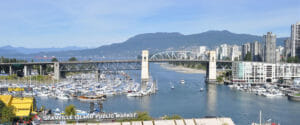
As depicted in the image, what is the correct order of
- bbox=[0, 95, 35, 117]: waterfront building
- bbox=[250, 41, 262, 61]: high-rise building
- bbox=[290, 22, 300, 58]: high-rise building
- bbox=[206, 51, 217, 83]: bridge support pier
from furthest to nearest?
1. bbox=[250, 41, 262, 61]: high-rise building
2. bbox=[290, 22, 300, 58]: high-rise building
3. bbox=[206, 51, 217, 83]: bridge support pier
4. bbox=[0, 95, 35, 117]: waterfront building

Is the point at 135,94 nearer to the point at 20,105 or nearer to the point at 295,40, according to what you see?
the point at 20,105

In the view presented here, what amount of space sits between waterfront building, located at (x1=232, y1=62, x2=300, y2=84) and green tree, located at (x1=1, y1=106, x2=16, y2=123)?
72.3 feet

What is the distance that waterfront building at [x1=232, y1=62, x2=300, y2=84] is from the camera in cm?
2909

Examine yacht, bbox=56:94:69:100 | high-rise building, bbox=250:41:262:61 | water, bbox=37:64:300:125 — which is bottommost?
water, bbox=37:64:300:125

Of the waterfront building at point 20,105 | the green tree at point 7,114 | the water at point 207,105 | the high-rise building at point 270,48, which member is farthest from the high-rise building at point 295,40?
the green tree at point 7,114

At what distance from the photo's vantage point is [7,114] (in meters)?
10.3

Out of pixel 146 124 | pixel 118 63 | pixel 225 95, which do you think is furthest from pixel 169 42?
pixel 146 124

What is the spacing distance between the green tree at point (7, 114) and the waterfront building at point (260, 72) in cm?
2205

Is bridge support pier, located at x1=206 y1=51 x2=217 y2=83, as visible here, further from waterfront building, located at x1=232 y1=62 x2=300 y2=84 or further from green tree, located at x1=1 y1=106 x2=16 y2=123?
green tree, located at x1=1 y1=106 x2=16 y2=123

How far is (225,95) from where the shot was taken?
22.8 m

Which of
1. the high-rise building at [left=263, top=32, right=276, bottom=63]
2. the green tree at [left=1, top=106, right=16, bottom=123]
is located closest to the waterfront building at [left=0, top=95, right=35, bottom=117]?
the green tree at [left=1, top=106, right=16, bottom=123]

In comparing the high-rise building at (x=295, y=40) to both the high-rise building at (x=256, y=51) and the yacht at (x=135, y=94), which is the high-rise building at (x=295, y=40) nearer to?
the high-rise building at (x=256, y=51)

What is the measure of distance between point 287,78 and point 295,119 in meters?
15.9

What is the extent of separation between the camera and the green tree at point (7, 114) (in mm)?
10124
